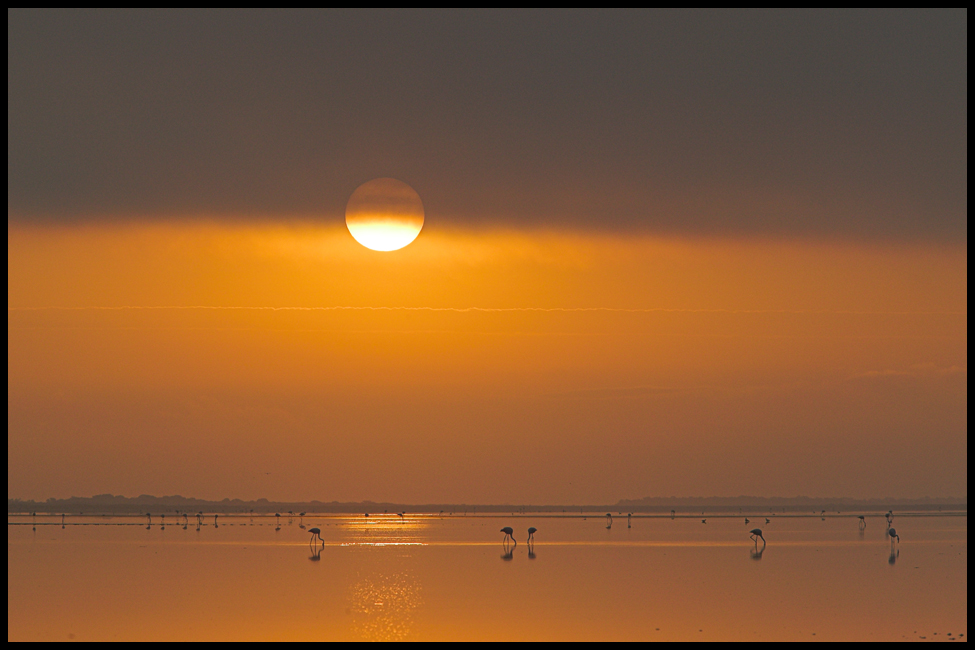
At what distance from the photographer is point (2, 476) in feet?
79.7

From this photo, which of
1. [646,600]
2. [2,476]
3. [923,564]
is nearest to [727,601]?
[646,600]

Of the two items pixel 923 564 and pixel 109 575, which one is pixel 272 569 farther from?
pixel 923 564

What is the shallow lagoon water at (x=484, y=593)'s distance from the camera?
33.2 m

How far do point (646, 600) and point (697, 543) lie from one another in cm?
4627

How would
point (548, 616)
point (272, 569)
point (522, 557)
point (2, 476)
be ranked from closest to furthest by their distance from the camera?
1. point (2, 476)
2. point (548, 616)
3. point (272, 569)
4. point (522, 557)

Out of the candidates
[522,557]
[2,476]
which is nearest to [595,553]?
[522,557]

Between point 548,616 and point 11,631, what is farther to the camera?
point 548,616

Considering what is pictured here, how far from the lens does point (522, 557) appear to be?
66.8m

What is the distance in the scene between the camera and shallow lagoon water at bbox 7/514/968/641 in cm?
3319

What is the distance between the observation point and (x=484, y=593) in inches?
1700

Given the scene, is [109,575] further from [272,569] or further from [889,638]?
[889,638]

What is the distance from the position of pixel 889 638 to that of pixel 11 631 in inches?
1027
